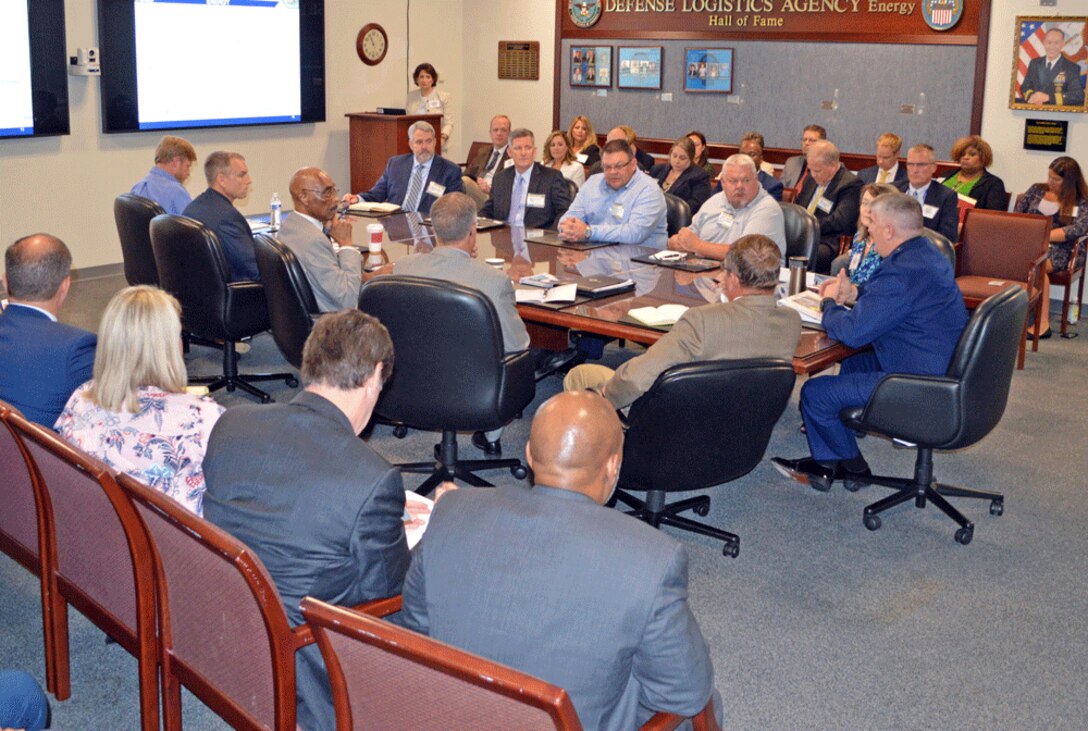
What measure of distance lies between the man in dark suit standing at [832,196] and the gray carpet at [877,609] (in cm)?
246

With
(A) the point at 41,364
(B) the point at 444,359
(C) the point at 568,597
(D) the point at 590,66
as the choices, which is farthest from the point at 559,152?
(C) the point at 568,597

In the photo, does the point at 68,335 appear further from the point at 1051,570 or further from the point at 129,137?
the point at 129,137

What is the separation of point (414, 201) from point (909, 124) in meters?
4.00

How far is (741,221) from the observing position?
5965mm

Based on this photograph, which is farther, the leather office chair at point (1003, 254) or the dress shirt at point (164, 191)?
the leather office chair at point (1003, 254)

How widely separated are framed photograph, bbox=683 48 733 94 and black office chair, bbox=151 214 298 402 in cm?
559

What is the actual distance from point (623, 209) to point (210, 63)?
4.79m

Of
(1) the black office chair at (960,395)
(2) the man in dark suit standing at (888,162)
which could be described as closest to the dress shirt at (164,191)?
(1) the black office chair at (960,395)

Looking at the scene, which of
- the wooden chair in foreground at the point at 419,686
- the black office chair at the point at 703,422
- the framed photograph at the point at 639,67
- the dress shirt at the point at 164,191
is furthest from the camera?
the framed photograph at the point at 639,67

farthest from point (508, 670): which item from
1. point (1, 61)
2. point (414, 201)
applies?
point (1, 61)

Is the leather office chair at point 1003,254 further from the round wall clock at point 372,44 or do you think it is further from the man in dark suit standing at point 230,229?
the round wall clock at point 372,44

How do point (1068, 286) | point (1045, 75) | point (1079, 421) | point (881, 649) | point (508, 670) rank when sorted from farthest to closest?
point (1045, 75) → point (1068, 286) → point (1079, 421) → point (881, 649) → point (508, 670)

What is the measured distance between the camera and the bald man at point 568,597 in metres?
1.87

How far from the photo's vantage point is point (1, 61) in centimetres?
800
